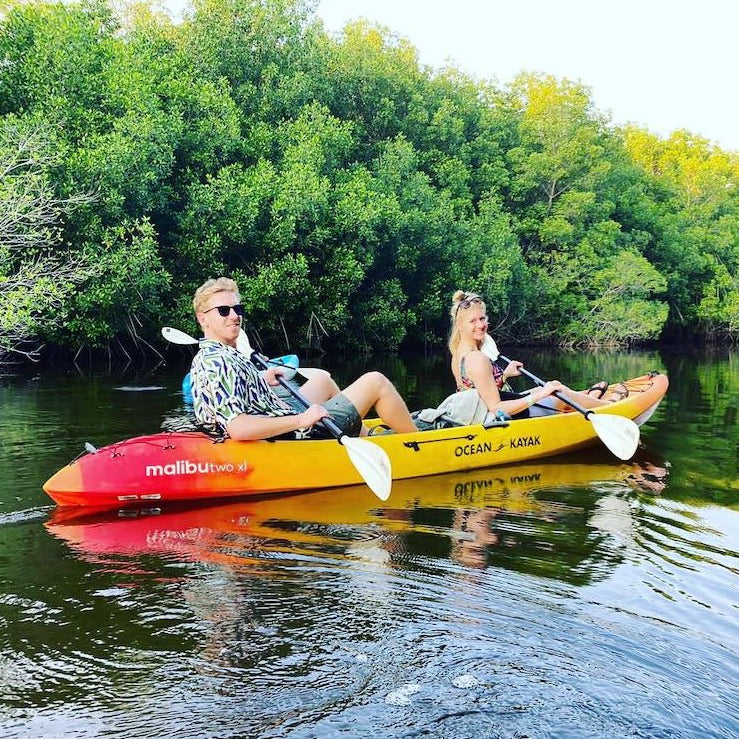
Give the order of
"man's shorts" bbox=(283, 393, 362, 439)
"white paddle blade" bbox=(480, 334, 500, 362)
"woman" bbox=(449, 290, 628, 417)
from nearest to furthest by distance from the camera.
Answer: "man's shorts" bbox=(283, 393, 362, 439) → "woman" bbox=(449, 290, 628, 417) → "white paddle blade" bbox=(480, 334, 500, 362)

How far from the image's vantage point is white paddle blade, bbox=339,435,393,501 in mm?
5301

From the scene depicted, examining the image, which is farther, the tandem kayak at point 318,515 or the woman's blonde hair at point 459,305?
the woman's blonde hair at point 459,305

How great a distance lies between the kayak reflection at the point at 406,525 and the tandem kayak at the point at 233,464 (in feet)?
0.31

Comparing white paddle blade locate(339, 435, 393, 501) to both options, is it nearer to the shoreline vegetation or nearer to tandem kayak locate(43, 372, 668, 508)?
tandem kayak locate(43, 372, 668, 508)

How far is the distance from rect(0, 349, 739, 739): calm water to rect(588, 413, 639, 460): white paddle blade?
588mm

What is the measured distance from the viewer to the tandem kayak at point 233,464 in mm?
5262

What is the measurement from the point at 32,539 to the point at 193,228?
13.5 meters

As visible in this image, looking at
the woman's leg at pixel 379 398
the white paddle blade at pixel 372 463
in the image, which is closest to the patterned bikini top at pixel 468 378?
the woman's leg at pixel 379 398

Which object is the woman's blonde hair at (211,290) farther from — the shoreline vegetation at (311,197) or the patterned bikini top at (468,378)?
the shoreline vegetation at (311,197)

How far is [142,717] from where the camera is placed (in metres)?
2.71

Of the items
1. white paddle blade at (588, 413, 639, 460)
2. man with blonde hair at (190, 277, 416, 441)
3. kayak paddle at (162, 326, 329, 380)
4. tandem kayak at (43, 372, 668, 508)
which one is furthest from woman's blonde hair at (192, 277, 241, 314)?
white paddle blade at (588, 413, 639, 460)

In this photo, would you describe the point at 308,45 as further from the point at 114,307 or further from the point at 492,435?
the point at 492,435

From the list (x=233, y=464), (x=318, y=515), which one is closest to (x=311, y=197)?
(x=233, y=464)

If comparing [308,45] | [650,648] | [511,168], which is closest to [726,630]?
[650,648]
